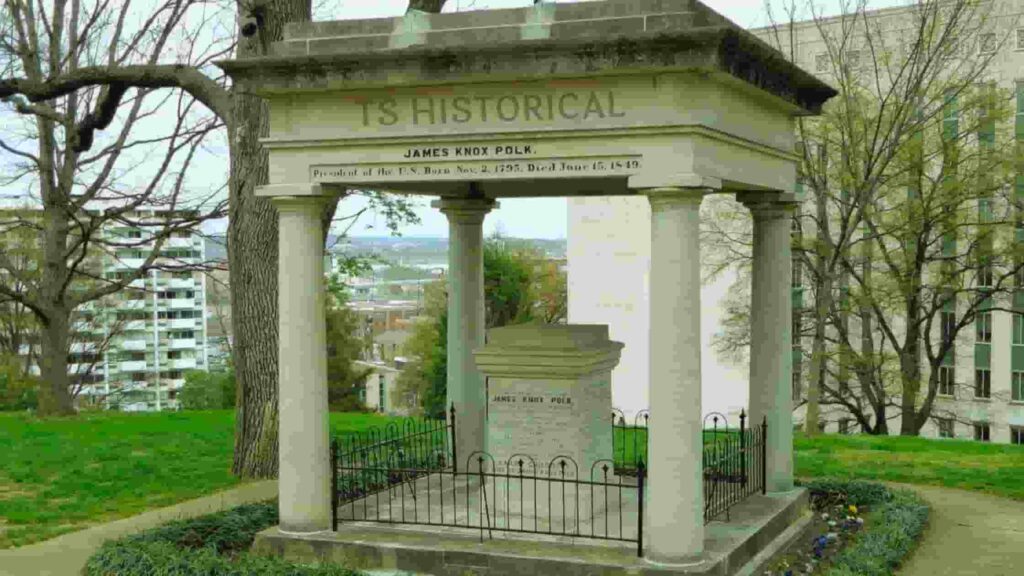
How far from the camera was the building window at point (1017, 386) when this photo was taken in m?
37.5

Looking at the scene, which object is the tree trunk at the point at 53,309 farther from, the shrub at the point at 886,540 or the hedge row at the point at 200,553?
the shrub at the point at 886,540

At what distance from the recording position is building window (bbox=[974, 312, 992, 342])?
38.2m

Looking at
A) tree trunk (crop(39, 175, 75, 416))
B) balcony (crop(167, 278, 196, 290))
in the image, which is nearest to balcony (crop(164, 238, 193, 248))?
tree trunk (crop(39, 175, 75, 416))

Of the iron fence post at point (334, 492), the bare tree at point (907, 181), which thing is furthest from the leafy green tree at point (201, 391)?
the iron fence post at point (334, 492)

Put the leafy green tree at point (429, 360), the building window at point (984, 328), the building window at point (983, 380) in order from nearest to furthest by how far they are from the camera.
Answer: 1. the leafy green tree at point (429, 360)
2. the building window at point (984, 328)
3. the building window at point (983, 380)

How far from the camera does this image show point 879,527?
10281 mm

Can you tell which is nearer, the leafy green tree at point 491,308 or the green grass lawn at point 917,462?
the green grass lawn at point 917,462

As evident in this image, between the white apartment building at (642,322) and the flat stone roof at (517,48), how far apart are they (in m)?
28.1

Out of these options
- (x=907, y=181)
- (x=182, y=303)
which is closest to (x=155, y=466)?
(x=907, y=181)

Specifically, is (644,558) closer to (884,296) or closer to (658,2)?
(658,2)

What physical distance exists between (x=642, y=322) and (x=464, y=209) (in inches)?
1203

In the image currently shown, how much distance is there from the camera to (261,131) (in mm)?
13859

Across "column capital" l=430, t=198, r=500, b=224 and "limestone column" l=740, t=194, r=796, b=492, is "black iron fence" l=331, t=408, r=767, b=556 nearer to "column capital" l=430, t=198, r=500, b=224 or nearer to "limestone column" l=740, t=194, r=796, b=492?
"limestone column" l=740, t=194, r=796, b=492

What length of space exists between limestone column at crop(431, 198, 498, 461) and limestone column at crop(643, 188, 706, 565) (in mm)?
4221
